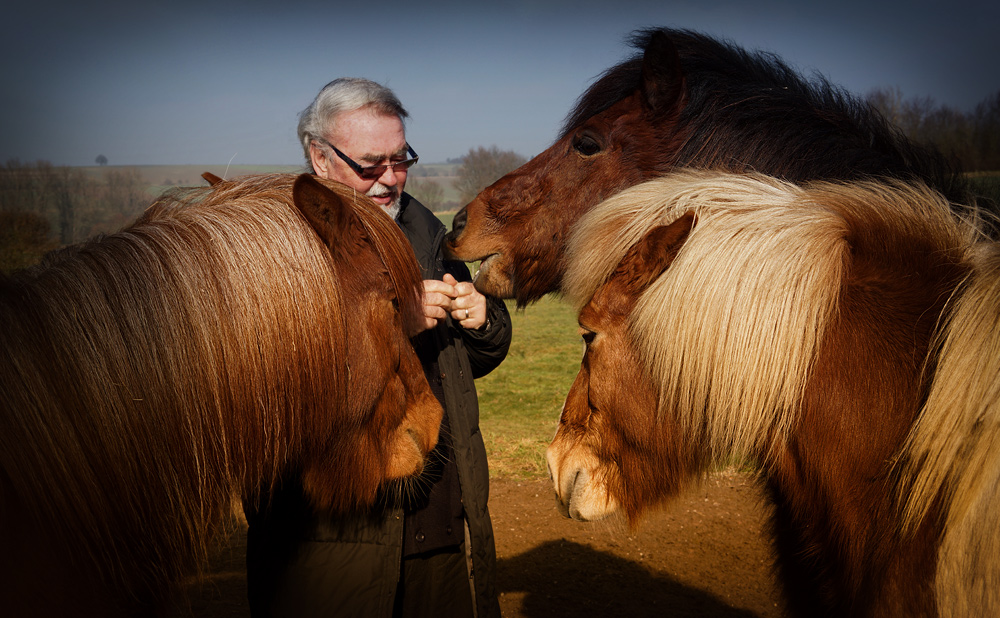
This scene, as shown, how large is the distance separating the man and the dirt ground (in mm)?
1828

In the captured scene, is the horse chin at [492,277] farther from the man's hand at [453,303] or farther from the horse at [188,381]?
the horse at [188,381]

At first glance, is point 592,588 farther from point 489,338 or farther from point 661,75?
point 661,75

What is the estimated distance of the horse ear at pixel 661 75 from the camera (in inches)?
113

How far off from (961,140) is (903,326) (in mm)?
5313

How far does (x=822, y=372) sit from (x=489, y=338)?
1.59 m

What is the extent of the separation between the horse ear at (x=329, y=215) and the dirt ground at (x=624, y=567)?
10.2 ft

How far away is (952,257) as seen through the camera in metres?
1.67

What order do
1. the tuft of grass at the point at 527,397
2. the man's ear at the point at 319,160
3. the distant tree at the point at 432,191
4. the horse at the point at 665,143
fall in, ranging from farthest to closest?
the distant tree at the point at 432,191
the tuft of grass at the point at 527,397
the man's ear at the point at 319,160
the horse at the point at 665,143

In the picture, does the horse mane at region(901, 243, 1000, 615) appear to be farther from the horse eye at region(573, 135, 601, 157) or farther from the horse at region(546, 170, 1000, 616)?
the horse eye at region(573, 135, 601, 157)

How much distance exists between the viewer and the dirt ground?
4496 mm

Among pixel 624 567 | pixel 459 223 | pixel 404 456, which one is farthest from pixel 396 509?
pixel 624 567

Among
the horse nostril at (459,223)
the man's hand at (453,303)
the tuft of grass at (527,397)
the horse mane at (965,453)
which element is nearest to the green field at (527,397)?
the tuft of grass at (527,397)

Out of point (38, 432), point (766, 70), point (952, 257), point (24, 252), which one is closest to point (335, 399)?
point (38, 432)

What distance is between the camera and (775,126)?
8.95 feet
